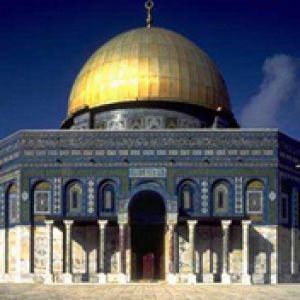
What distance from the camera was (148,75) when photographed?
34.6 metres

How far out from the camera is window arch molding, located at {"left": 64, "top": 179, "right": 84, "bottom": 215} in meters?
31.3

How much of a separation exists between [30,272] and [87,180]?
423cm

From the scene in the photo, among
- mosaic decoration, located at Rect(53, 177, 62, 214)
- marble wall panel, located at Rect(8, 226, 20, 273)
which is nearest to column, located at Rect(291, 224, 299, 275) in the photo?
mosaic decoration, located at Rect(53, 177, 62, 214)

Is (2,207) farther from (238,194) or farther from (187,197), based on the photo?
(238,194)

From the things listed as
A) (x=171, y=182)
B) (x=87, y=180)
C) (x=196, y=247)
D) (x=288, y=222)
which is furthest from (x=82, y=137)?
(x=288, y=222)

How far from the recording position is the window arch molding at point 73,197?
3130 cm

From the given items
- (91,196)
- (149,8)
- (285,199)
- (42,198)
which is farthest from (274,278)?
(149,8)

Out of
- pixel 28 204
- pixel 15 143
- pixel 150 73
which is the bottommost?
pixel 28 204

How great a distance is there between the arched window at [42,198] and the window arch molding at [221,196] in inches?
257

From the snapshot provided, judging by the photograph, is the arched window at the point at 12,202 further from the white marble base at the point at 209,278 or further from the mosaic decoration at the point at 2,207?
the white marble base at the point at 209,278

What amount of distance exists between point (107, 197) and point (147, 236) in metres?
2.36

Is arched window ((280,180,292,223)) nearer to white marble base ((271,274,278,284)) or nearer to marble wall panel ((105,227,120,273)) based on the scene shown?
white marble base ((271,274,278,284))

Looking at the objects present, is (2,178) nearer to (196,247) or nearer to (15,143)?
(15,143)

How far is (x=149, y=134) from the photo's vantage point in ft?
103
